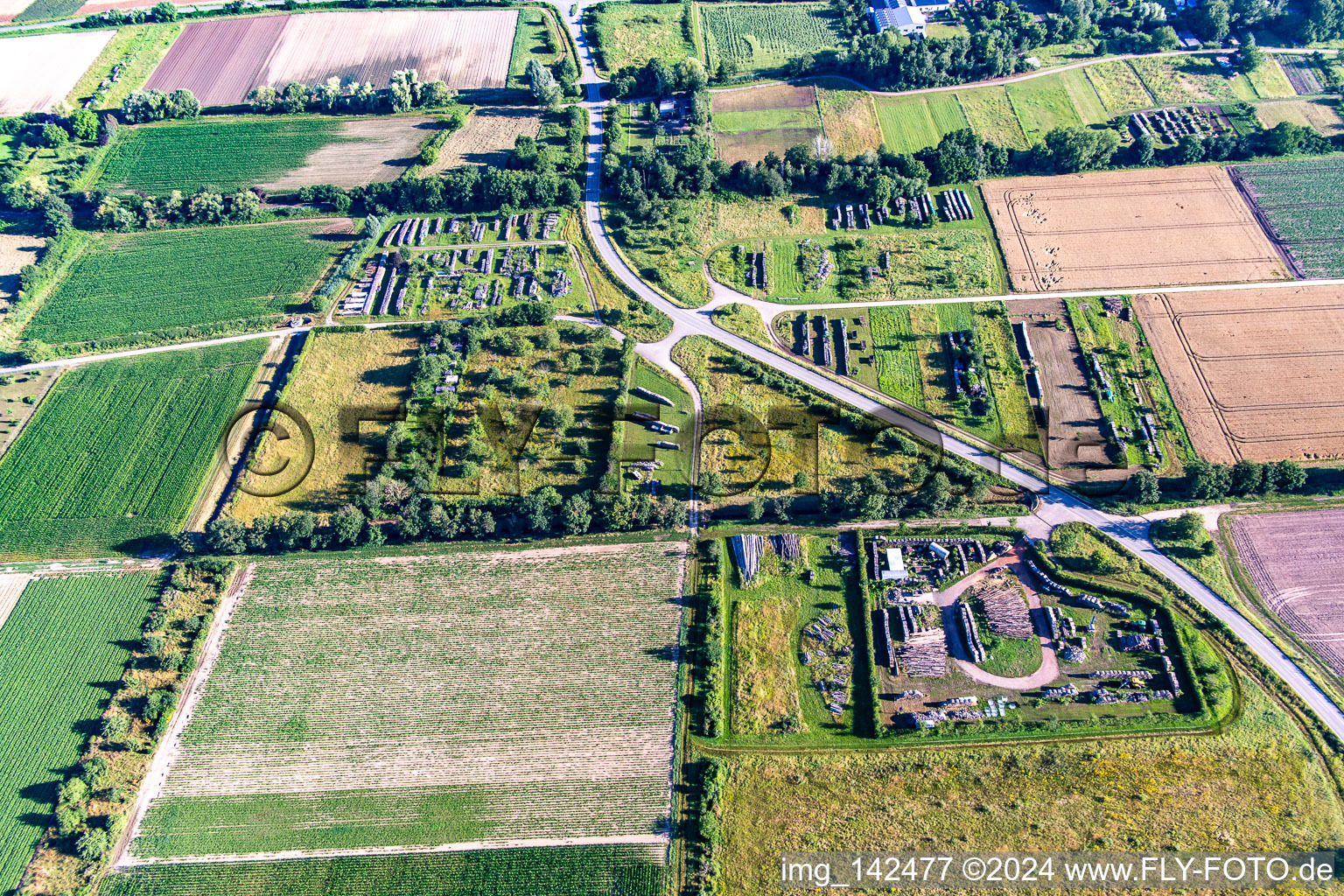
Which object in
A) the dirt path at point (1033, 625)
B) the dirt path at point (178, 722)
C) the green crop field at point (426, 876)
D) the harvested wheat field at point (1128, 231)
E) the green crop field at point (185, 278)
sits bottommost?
the green crop field at point (426, 876)

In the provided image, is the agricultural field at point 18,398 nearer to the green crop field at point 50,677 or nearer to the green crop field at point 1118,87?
the green crop field at point 50,677

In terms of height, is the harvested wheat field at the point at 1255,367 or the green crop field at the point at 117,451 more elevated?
the harvested wheat field at the point at 1255,367

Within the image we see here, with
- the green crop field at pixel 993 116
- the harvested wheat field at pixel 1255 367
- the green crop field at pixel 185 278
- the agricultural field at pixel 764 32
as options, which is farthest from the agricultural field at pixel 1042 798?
the agricultural field at pixel 764 32

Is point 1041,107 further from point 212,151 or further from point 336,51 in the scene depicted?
point 212,151

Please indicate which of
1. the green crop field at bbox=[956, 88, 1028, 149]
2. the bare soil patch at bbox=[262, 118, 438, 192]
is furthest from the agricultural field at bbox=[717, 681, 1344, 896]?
the bare soil patch at bbox=[262, 118, 438, 192]

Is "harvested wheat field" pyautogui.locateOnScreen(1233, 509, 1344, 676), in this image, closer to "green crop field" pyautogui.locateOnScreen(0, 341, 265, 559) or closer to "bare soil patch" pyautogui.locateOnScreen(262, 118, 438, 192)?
"green crop field" pyautogui.locateOnScreen(0, 341, 265, 559)
